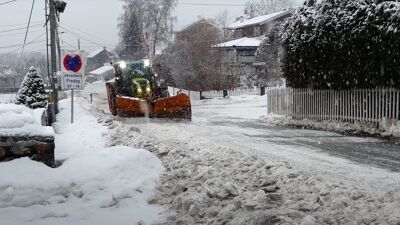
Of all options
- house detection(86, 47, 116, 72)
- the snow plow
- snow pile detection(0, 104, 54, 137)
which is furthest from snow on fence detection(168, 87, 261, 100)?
house detection(86, 47, 116, 72)

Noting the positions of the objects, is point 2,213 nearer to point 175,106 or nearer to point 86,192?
point 86,192

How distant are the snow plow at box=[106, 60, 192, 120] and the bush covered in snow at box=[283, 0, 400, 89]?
4820mm

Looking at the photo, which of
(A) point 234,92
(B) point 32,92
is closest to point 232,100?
(A) point 234,92

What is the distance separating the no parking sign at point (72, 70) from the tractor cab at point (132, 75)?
6312mm

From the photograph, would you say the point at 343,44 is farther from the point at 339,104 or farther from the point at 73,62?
the point at 73,62

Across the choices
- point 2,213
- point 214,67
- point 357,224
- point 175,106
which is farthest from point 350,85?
point 214,67

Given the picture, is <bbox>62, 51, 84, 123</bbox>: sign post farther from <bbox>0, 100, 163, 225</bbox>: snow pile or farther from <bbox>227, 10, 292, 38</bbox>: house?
<bbox>227, 10, 292, 38</bbox>: house

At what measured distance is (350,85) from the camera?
48.0 ft

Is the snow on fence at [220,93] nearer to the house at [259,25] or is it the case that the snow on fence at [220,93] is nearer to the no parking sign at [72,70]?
the house at [259,25]

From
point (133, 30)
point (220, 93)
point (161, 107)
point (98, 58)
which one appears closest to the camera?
point (161, 107)

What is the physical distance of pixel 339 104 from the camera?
605 inches

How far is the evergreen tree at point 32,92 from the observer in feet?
74.4

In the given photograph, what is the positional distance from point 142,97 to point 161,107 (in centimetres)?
247

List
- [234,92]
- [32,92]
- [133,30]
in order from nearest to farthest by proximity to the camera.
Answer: [32,92], [234,92], [133,30]
